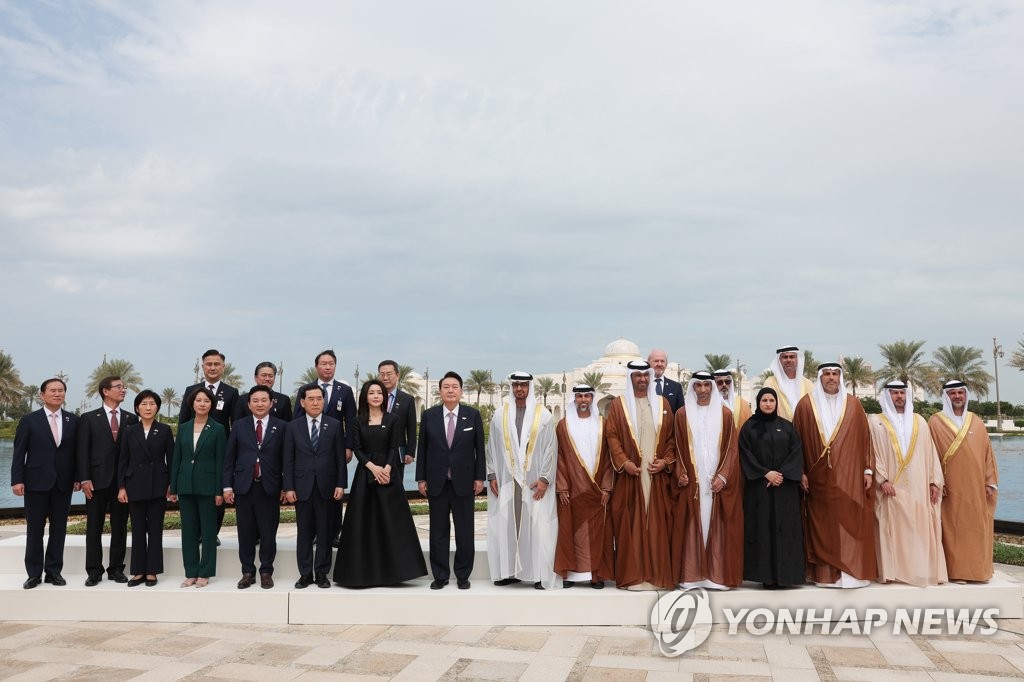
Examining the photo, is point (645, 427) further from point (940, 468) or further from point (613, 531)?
point (940, 468)

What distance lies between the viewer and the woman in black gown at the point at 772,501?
215 inches

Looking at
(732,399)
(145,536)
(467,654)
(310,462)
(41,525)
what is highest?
(732,399)

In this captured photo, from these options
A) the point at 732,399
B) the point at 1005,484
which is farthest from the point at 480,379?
the point at 732,399

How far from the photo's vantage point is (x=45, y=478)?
5.78m

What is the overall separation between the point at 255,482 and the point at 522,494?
1.99 m

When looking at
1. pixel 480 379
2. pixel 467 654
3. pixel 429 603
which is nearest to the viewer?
pixel 467 654

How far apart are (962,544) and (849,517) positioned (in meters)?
0.98

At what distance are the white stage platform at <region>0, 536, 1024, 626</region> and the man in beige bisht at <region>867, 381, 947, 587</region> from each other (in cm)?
17

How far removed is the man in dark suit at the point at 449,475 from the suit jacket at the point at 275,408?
133 centimetres

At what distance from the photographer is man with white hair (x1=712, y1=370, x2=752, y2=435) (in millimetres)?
5852

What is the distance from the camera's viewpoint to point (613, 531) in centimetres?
574

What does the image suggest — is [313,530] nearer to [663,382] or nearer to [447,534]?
[447,534]

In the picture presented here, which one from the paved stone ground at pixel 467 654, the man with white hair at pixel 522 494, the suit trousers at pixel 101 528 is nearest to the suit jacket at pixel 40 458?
the suit trousers at pixel 101 528

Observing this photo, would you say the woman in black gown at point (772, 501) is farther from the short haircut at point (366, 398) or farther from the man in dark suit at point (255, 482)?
the man in dark suit at point (255, 482)
